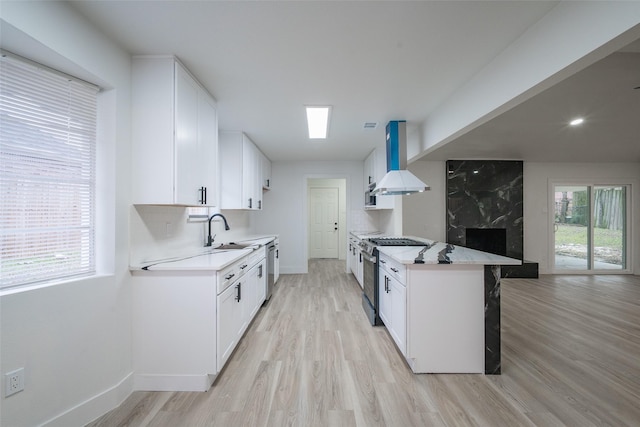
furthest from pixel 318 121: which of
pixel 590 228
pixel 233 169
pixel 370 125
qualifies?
pixel 590 228

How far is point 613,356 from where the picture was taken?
2.38 meters

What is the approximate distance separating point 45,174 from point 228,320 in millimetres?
1573

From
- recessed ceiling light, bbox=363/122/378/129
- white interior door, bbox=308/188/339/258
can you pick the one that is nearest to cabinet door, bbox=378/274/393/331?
recessed ceiling light, bbox=363/122/378/129

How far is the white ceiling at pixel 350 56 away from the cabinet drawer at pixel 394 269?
5.46 ft

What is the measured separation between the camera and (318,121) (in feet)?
11.3

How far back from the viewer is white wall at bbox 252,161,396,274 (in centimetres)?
591

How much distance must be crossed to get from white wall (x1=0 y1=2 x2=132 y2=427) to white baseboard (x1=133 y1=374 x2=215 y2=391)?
0.08m

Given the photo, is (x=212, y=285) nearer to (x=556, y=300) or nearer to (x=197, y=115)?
(x=197, y=115)

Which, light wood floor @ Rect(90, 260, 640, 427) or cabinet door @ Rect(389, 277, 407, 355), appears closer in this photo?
light wood floor @ Rect(90, 260, 640, 427)

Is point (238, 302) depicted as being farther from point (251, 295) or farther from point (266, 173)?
point (266, 173)

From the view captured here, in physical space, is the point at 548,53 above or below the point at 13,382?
above

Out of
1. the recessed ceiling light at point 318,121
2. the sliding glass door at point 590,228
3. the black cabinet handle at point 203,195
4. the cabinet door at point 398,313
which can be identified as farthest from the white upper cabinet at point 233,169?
the sliding glass door at point 590,228

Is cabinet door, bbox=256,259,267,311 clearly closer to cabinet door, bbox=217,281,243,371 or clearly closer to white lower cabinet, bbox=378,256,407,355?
cabinet door, bbox=217,281,243,371

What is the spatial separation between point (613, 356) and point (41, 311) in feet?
14.3
